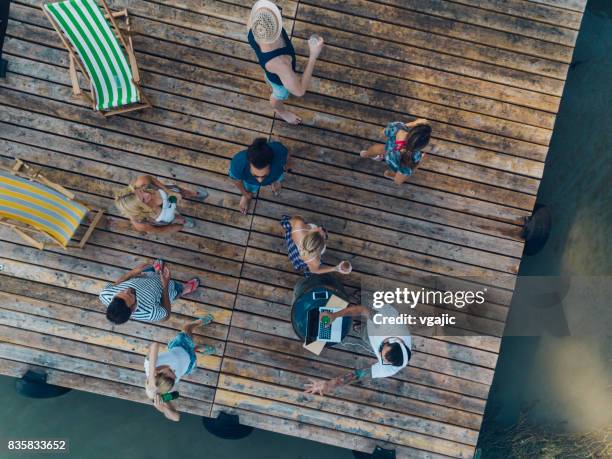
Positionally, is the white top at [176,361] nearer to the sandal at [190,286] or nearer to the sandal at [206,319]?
the sandal at [206,319]

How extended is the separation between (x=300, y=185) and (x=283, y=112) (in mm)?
835

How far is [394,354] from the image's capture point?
349cm

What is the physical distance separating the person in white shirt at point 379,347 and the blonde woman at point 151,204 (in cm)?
183

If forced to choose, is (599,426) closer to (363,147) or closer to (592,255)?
(592,255)

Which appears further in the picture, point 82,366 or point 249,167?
point 82,366

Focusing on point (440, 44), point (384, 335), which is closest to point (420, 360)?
point (384, 335)

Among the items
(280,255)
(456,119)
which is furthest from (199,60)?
(456,119)

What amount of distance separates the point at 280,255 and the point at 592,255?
488 cm

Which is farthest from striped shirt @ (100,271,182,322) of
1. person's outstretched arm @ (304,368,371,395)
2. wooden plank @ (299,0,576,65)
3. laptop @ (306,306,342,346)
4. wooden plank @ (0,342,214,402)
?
wooden plank @ (299,0,576,65)

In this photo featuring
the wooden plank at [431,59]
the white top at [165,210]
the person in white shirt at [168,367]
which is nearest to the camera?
the person in white shirt at [168,367]

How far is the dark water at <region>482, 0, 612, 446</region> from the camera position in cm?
590

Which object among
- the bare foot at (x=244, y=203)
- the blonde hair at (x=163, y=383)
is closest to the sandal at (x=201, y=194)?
→ the bare foot at (x=244, y=203)

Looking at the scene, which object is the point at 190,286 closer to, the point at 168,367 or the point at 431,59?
the point at 168,367

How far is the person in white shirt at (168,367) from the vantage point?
3.35m
